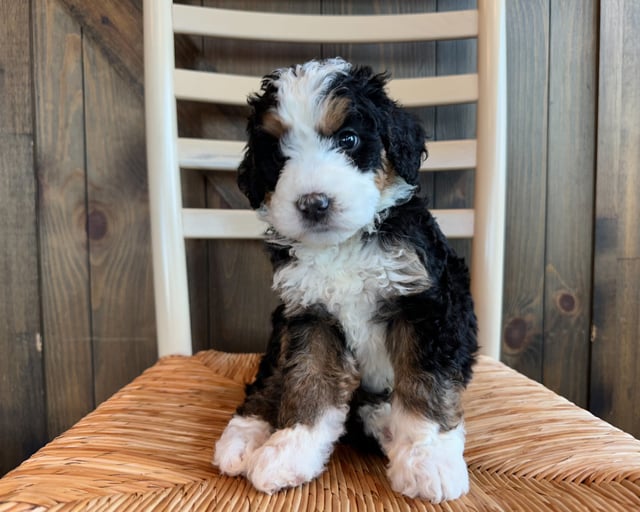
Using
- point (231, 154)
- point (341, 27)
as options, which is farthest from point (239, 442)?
point (341, 27)

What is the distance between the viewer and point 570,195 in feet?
5.70

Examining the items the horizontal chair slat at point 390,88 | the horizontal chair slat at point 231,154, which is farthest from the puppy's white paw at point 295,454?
the horizontal chair slat at point 390,88

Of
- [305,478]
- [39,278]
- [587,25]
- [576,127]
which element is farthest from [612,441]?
[39,278]

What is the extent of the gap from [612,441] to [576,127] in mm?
1175

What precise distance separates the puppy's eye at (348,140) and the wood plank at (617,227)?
1.18 meters

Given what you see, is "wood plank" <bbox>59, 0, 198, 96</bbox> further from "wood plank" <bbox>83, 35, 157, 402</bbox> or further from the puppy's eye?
the puppy's eye

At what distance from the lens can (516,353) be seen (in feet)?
5.92

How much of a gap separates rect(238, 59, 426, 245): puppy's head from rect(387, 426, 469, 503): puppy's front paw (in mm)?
391

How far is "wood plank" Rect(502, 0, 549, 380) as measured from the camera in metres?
1.69

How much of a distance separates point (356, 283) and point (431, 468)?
0.35 meters

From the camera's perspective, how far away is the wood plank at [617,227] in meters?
1.66

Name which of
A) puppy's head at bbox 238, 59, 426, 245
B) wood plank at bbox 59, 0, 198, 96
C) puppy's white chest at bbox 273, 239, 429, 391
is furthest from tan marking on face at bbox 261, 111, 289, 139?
wood plank at bbox 59, 0, 198, 96

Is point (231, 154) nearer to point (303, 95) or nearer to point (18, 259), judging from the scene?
point (303, 95)

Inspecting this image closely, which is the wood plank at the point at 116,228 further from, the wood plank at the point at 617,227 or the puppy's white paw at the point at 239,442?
the wood plank at the point at 617,227
